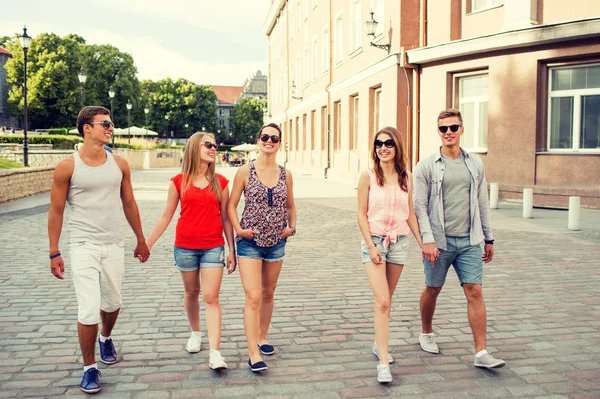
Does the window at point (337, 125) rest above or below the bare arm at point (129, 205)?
above

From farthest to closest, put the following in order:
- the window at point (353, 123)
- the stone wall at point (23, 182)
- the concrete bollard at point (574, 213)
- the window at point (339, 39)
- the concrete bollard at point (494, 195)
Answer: the window at point (339, 39), the window at point (353, 123), the stone wall at point (23, 182), the concrete bollard at point (494, 195), the concrete bollard at point (574, 213)

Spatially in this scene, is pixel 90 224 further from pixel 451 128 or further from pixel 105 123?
pixel 451 128

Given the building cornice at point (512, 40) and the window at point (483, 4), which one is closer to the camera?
the building cornice at point (512, 40)

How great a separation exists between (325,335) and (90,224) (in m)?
2.17

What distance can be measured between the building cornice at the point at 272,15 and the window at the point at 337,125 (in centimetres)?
1838

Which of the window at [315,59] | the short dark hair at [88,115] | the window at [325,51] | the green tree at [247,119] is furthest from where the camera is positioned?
the green tree at [247,119]

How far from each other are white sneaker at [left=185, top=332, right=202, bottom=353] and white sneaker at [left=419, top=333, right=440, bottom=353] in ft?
5.65

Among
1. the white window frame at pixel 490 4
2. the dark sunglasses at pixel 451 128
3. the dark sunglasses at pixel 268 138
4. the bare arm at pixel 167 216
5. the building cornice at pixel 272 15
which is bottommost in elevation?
the bare arm at pixel 167 216

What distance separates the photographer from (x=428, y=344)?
4.75 meters

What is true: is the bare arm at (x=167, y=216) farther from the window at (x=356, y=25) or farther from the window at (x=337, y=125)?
the window at (x=337, y=125)

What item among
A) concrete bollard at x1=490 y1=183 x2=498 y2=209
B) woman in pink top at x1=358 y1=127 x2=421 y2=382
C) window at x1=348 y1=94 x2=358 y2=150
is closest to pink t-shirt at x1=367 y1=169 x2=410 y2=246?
woman in pink top at x1=358 y1=127 x2=421 y2=382

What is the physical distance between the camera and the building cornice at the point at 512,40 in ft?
47.6

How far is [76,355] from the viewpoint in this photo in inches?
181

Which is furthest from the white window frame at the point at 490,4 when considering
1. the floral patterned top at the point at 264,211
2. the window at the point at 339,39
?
the floral patterned top at the point at 264,211
